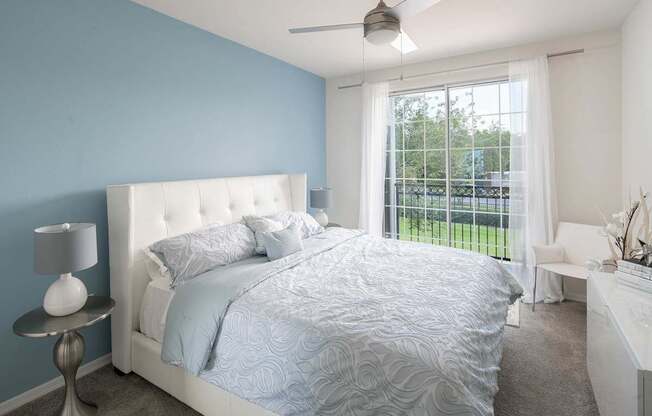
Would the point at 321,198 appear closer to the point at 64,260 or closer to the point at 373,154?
the point at 373,154

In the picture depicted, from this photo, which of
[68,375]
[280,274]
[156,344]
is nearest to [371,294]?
[280,274]

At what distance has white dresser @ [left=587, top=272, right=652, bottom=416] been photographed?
49.1 inches

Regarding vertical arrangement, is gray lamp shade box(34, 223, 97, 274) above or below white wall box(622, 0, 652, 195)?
below

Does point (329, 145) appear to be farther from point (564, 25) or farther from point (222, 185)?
point (564, 25)

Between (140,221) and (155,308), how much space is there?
0.60 m

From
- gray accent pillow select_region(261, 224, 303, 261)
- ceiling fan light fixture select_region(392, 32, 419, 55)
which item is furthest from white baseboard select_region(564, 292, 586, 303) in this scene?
ceiling fan light fixture select_region(392, 32, 419, 55)

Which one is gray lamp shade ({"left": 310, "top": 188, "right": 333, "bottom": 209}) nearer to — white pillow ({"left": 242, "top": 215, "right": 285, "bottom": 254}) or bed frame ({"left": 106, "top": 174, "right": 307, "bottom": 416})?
white pillow ({"left": 242, "top": 215, "right": 285, "bottom": 254})

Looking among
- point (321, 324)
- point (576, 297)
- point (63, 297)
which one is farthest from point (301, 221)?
point (576, 297)

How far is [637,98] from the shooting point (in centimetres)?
267

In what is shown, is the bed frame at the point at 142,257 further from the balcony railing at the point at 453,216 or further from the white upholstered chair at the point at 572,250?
the white upholstered chair at the point at 572,250

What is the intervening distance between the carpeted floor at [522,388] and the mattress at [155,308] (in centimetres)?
35

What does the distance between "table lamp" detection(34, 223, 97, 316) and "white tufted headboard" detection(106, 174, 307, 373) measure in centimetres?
36

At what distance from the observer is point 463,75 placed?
3.83 metres

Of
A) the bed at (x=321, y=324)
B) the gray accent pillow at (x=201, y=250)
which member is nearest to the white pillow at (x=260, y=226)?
the gray accent pillow at (x=201, y=250)
